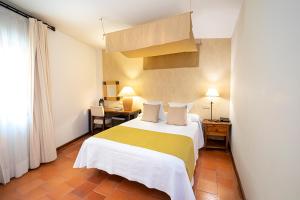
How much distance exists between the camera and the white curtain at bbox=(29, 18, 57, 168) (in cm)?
235

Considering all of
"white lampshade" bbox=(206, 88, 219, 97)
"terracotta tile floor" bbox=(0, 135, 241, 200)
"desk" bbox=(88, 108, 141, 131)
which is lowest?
"terracotta tile floor" bbox=(0, 135, 241, 200)

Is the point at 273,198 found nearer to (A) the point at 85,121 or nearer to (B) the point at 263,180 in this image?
(B) the point at 263,180

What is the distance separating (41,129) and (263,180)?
3026mm

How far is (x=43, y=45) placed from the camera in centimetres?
248

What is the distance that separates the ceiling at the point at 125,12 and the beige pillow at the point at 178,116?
61.3 inches

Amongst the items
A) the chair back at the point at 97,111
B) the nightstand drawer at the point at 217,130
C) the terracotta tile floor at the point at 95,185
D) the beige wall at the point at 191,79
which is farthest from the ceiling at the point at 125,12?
the terracotta tile floor at the point at 95,185

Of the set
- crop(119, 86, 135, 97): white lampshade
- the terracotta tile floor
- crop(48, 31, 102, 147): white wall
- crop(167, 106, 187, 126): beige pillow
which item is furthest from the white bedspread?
crop(119, 86, 135, 97): white lampshade

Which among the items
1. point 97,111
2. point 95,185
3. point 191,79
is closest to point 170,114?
point 191,79

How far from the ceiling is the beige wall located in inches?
16.9

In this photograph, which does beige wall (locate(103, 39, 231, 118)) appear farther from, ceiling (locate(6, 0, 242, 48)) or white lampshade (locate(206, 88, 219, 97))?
ceiling (locate(6, 0, 242, 48))

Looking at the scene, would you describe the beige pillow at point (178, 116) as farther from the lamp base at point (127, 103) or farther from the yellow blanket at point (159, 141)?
the lamp base at point (127, 103)

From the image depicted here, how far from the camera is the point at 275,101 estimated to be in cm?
98

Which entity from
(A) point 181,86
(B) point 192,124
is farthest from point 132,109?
(B) point 192,124

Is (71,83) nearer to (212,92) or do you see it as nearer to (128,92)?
(128,92)
